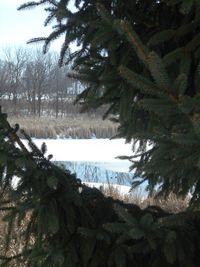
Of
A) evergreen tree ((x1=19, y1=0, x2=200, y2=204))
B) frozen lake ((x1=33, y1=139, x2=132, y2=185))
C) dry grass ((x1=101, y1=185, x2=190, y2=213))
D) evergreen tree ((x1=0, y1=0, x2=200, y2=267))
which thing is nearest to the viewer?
evergreen tree ((x1=19, y1=0, x2=200, y2=204))

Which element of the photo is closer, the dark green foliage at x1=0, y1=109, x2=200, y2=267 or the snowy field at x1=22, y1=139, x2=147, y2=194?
the dark green foliage at x1=0, y1=109, x2=200, y2=267

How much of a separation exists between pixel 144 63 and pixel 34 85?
35.3 meters

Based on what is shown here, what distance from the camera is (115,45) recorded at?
194 centimetres

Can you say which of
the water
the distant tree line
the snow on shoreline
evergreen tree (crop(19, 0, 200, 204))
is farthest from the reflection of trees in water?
the distant tree line

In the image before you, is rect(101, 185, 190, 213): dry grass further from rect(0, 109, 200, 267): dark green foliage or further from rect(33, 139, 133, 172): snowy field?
rect(33, 139, 133, 172): snowy field

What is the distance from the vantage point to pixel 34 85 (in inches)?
1423

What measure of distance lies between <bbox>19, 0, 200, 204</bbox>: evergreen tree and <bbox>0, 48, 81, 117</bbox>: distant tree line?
32.1 m

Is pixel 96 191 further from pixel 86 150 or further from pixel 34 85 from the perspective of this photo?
pixel 34 85

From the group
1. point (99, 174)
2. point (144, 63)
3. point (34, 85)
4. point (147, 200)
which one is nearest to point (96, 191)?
point (144, 63)

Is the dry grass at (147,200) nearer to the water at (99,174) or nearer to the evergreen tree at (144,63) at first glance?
the water at (99,174)

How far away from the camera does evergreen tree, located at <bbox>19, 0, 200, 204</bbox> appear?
1.41 m

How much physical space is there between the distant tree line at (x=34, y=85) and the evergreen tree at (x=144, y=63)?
32.1 metres

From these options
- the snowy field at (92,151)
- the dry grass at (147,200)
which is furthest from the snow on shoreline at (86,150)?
the dry grass at (147,200)

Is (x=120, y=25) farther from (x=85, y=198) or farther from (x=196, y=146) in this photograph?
(x=85, y=198)
